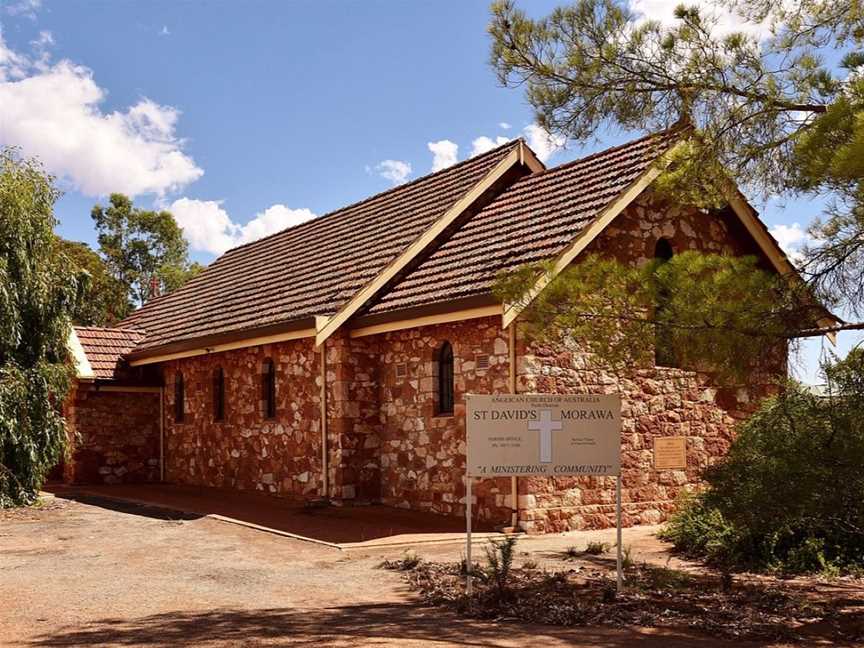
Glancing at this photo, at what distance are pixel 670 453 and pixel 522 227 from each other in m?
4.30

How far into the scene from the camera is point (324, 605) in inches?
341

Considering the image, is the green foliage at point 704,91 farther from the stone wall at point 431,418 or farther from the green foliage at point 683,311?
the stone wall at point 431,418

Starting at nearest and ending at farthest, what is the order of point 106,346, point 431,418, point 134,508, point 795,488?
point 795,488, point 431,418, point 134,508, point 106,346

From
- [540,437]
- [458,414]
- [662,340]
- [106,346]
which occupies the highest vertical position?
[106,346]

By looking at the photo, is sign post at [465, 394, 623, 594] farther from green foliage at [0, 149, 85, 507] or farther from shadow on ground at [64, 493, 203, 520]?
green foliage at [0, 149, 85, 507]

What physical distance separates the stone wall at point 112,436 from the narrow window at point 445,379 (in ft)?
33.8

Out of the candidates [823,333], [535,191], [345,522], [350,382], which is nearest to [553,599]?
[823,333]

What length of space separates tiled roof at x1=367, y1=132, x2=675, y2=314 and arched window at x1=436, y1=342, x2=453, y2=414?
93 cm

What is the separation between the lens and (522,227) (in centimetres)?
1534

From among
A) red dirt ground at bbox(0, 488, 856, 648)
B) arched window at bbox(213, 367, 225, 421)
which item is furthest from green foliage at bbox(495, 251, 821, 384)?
arched window at bbox(213, 367, 225, 421)

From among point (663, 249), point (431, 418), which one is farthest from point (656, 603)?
point (663, 249)

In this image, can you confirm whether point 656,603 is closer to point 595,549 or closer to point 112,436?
point 595,549

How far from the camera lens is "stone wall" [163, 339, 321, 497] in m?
17.1

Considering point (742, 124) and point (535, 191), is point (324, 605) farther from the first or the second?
point (535, 191)
